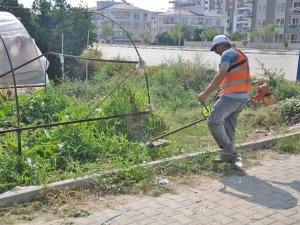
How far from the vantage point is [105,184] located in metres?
4.53

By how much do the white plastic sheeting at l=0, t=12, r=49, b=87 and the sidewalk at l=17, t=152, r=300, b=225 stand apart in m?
8.16

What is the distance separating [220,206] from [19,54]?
9.80 meters

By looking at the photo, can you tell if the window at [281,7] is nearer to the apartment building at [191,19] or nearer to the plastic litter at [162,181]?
the apartment building at [191,19]

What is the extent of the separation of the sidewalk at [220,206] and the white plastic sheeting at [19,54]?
8.16 m

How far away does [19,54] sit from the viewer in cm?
1201

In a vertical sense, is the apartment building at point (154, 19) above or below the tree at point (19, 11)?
above

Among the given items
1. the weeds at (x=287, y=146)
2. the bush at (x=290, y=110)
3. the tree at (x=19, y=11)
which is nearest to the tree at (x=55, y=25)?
the tree at (x=19, y=11)

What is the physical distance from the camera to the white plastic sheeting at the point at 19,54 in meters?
11.5

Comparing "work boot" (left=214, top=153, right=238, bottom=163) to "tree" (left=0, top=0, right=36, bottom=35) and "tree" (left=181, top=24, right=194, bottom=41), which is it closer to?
"tree" (left=0, top=0, right=36, bottom=35)

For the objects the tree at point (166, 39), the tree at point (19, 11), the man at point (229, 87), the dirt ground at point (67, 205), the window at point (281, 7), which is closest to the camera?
the dirt ground at point (67, 205)

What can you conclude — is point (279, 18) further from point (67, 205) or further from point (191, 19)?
point (67, 205)

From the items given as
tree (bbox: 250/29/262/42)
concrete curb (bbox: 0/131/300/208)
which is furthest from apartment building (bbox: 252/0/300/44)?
concrete curb (bbox: 0/131/300/208)

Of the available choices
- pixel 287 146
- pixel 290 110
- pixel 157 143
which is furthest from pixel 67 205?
pixel 290 110

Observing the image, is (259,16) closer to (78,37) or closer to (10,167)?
(78,37)
